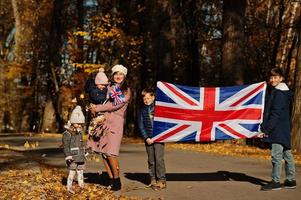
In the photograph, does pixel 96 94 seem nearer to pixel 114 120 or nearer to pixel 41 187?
pixel 114 120

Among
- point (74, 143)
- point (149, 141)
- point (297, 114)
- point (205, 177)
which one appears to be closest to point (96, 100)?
point (74, 143)

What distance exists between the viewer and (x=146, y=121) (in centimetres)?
977

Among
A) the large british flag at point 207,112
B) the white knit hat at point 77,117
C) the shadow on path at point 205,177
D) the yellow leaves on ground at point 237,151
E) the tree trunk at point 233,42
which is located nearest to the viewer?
the white knit hat at point 77,117

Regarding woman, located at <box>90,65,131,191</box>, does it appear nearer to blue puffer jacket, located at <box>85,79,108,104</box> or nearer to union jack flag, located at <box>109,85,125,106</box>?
union jack flag, located at <box>109,85,125,106</box>

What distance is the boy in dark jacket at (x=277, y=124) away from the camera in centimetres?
938

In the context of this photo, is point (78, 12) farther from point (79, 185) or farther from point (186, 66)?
point (79, 185)

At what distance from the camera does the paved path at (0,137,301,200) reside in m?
9.16

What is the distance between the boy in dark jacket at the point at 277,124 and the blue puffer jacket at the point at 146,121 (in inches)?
73.5

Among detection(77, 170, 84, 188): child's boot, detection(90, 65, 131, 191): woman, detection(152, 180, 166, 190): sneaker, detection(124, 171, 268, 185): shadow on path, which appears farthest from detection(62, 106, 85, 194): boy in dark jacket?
detection(124, 171, 268, 185): shadow on path

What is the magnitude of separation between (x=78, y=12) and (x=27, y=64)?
8.40m

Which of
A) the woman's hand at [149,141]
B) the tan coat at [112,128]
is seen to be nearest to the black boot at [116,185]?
the tan coat at [112,128]

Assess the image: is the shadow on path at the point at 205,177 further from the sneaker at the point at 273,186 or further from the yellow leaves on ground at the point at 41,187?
the yellow leaves on ground at the point at 41,187

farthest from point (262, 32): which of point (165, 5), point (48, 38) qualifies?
point (48, 38)

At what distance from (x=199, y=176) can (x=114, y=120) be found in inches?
115
